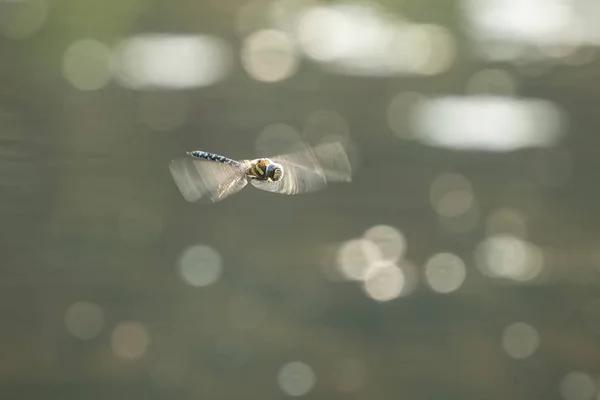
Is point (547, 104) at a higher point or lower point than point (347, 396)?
higher

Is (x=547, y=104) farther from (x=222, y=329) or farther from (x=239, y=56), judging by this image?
(x=222, y=329)

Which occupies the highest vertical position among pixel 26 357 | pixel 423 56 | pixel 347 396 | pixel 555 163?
pixel 423 56

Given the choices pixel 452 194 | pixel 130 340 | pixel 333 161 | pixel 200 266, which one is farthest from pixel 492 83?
pixel 333 161

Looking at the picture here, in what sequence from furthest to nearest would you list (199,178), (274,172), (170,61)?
(170,61) → (274,172) → (199,178)

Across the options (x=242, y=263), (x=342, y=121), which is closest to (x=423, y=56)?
(x=342, y=121)

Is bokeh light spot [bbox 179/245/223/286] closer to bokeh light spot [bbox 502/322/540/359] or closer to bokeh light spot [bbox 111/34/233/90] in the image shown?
bokeh light spot [bbox 111/34/233/90]

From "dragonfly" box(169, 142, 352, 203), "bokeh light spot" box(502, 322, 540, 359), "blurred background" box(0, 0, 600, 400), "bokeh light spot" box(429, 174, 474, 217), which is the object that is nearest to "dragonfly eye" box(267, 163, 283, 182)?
"dragonfly" box(169, 142, 352, 203)

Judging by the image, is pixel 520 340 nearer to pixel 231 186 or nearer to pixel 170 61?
pixel 170 61
